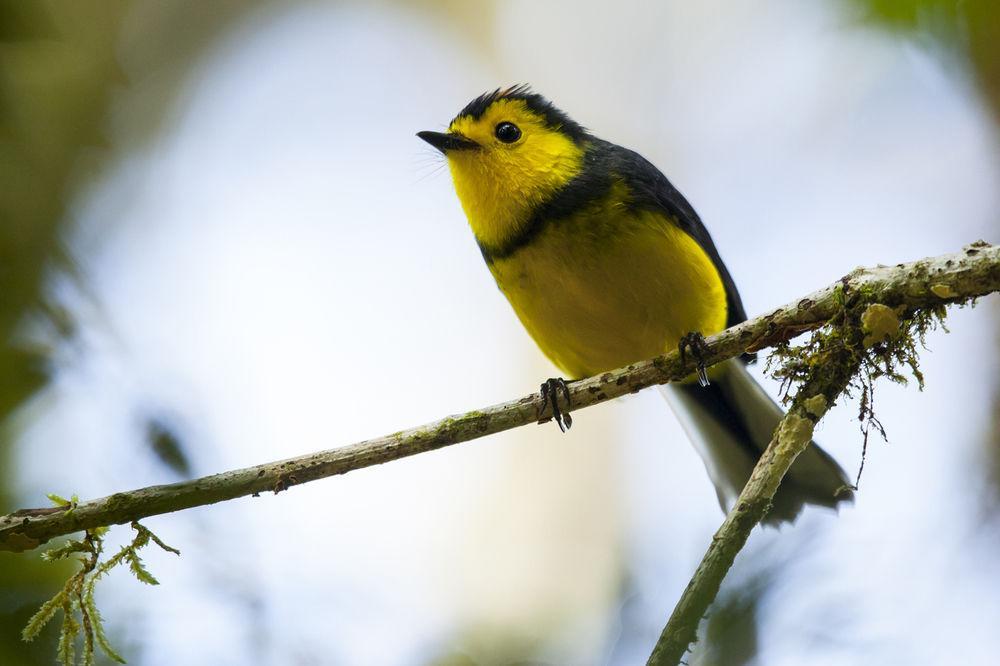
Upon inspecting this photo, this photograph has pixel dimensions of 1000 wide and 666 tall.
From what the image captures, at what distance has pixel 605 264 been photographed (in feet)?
10.8

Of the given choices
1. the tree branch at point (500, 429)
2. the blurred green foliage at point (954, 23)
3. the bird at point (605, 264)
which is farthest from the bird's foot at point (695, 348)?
the blurred green foliage at point (954, 23)

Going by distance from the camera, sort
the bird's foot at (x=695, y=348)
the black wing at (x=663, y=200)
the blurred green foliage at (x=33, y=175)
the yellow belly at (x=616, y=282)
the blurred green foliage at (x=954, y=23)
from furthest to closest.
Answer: the black wing at (x=663, y=200) → the yellow belly at (x=616, y=282) → the blurred green foliage at (x=954, y=23) → the bird's foot at (x=695, y=348) → the blurred green foliage at (x=33, y=175)

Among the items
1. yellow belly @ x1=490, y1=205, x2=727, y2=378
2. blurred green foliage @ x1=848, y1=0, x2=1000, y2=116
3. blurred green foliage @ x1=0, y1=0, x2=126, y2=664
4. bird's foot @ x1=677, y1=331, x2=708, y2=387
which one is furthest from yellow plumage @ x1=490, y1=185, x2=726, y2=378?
blurred green foliage @ x1=0, y1=0, x2=126, y2=664

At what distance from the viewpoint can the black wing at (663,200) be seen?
11.4 feet

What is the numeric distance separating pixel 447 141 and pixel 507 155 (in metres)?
0.26

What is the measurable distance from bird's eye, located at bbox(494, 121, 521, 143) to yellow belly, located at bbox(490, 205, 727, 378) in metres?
0.59

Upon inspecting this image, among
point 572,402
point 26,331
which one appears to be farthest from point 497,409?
point 26,331

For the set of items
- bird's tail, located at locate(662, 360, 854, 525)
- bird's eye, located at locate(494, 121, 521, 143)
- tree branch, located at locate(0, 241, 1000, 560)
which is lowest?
tree branch, located at locate(0, 241, 1000, 560)

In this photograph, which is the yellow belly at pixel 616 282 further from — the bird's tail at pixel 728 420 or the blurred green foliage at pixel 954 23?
the blurred green foliage at pixel 954 23

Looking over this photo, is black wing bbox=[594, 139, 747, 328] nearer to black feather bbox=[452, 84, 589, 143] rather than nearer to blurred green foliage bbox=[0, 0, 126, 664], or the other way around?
black feather bbox=[452, 84, 589, 143]

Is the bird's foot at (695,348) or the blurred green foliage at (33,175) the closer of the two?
the blurred green foliage at (33,175)

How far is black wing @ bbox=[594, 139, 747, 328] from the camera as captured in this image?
3480mm

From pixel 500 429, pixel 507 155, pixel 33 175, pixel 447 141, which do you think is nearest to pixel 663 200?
pixel 507 155

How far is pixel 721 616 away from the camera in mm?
Answer: 2311
